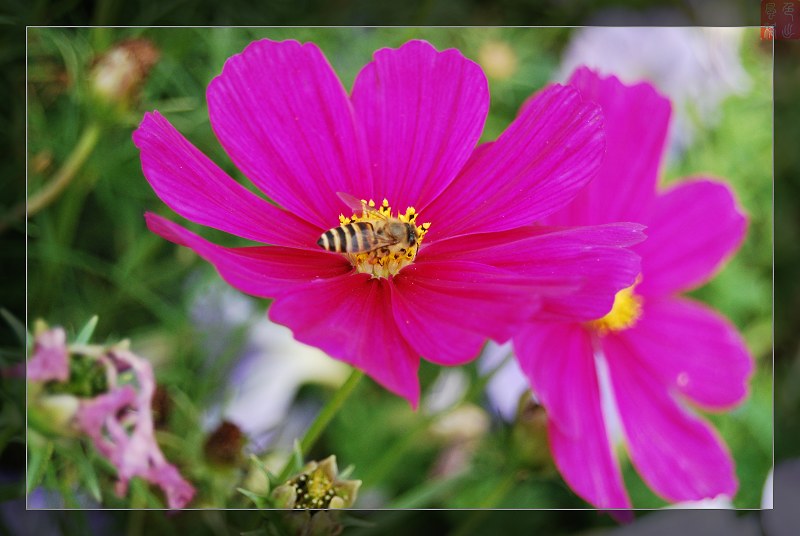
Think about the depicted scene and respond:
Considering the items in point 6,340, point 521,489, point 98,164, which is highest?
point 98,164

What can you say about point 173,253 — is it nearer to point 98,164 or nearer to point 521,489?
point 98,164

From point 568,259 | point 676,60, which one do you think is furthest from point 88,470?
point 676,60

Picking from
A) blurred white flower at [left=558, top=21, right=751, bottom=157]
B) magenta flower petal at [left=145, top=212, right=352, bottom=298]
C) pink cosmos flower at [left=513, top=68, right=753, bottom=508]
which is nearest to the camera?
magenta flower petal at [left=145, top=212, right=352, bottom=298]

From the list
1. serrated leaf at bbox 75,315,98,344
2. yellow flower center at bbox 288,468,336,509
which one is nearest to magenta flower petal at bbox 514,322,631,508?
yellow flower center at bbox 288,468,336,509

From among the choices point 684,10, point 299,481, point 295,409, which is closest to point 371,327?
point 299,481

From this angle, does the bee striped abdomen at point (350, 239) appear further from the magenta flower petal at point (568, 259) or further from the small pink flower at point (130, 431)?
the small pink flower at point (130, 431)

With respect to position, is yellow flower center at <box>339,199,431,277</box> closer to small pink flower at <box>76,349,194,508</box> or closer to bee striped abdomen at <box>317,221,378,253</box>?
bee striped abdomen at <box>317,221,378,253</box>

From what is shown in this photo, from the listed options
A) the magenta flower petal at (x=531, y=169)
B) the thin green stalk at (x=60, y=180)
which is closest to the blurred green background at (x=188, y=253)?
the thin green stalk at (x=60, y=180)
